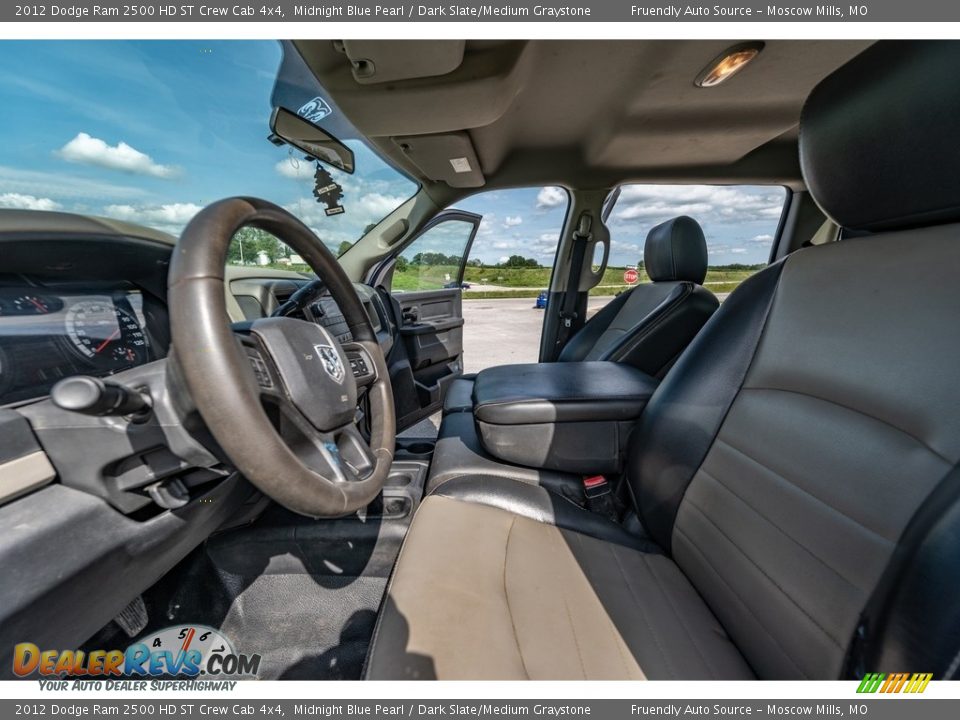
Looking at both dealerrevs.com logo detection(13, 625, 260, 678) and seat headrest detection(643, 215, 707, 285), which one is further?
seat headrest detection(643, 215, 707, 285)

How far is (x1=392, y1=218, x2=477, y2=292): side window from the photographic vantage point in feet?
7.88

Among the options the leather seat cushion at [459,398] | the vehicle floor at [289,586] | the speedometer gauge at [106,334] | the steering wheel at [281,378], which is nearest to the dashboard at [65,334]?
the speedometer gauge at [106,334]

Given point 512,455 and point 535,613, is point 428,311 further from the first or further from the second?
point 535,613

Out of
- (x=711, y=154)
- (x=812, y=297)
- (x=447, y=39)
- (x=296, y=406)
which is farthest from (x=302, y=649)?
(x=711, y=154)

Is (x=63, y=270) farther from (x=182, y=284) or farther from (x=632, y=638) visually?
(x=632, y=638)

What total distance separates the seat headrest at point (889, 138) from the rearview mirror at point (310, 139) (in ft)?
5.99

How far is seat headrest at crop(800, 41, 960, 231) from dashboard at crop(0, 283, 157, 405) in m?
1.51

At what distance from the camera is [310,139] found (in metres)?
1.81

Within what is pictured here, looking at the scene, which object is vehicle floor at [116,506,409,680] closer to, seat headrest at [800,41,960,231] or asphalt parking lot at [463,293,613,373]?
seat headrest at [800,41,960,231]

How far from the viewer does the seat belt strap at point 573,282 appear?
261 cm

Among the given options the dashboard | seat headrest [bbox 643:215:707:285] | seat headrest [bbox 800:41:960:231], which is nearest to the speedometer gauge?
the dashboard

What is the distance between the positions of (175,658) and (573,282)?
8.44 ft

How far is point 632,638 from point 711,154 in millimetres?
2632

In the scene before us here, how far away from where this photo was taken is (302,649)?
1048 mm
